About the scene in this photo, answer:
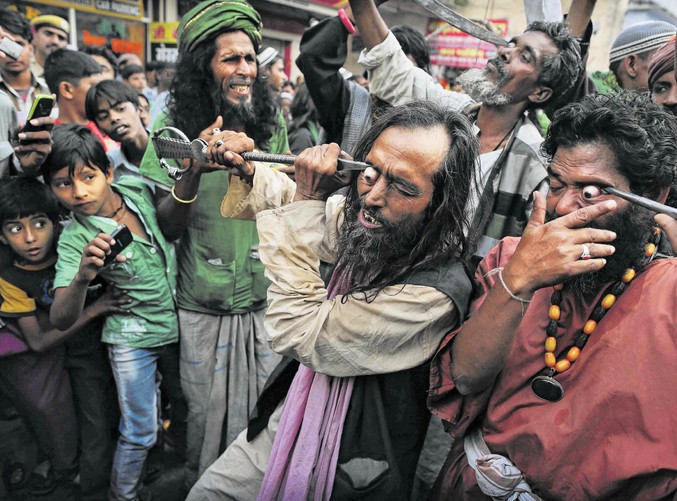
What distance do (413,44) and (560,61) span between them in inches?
54.1

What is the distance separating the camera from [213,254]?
8.41ft

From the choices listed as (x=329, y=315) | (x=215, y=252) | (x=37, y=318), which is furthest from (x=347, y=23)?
(x=37, y=318)

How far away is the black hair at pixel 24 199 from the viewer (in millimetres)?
2289

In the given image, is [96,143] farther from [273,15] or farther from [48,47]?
[273,15]

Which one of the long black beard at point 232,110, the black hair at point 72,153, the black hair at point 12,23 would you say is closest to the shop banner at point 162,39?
the black hair at point 12,23

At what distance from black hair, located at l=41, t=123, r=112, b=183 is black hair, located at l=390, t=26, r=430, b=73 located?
221 cm

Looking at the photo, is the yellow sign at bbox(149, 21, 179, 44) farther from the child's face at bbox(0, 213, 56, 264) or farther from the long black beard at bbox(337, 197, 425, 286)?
the long black beard at bbox(337, 197, 425, 286)

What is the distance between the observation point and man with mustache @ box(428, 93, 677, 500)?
1.21 metres

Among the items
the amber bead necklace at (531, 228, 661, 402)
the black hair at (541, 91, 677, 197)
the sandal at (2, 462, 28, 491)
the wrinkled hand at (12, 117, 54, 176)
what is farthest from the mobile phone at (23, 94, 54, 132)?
the amber bead necklace at (531, 228, 661, 402)

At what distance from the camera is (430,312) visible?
1.45m

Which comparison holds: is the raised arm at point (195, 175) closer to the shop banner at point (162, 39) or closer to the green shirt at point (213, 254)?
the green shirt at point (213, 254)

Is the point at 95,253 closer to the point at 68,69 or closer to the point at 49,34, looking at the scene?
the point at 68,69

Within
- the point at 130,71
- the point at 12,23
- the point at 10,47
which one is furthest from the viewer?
the point at 130,71

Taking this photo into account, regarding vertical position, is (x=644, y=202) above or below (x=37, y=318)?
above
